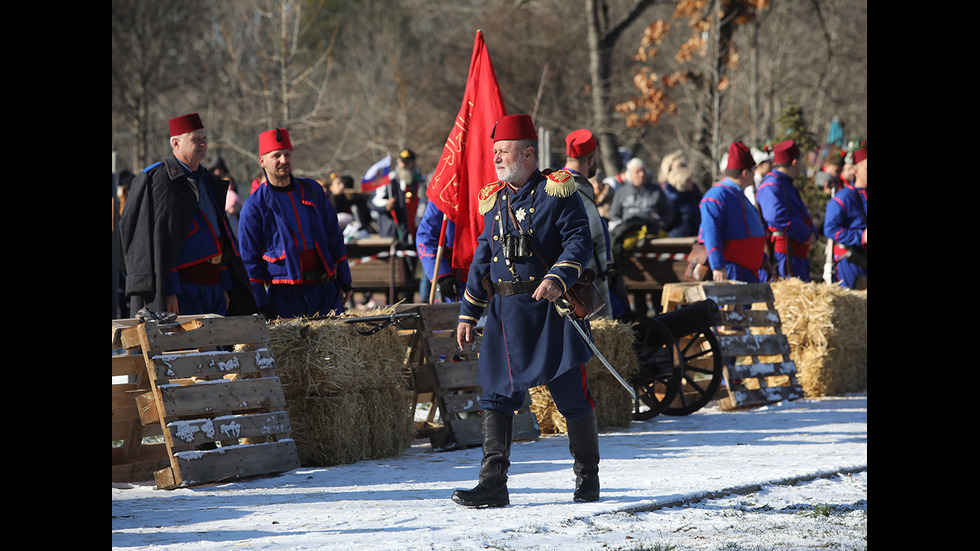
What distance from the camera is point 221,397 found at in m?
5.95

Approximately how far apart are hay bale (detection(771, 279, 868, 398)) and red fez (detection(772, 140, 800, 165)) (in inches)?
44.3

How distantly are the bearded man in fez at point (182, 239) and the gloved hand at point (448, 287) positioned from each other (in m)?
1.54

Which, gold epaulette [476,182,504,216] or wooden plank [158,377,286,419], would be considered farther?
wooden plank [158,377,286,419]

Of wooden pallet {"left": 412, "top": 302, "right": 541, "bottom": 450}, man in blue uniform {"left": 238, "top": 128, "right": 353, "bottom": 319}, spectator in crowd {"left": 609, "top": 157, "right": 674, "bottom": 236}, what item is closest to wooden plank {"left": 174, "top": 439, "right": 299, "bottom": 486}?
wooden pallet {"left": 412, "top": 302, "right": 541, "bottom": 450}

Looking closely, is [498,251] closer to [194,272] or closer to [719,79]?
[194,272]

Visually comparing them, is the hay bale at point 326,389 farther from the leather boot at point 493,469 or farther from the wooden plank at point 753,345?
the wooden plank at point 753,345

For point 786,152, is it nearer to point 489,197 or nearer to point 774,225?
point 774,225

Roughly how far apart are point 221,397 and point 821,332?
5.41 meters

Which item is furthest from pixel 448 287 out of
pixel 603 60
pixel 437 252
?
pixel 603 60

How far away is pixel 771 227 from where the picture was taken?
1009 centimetres

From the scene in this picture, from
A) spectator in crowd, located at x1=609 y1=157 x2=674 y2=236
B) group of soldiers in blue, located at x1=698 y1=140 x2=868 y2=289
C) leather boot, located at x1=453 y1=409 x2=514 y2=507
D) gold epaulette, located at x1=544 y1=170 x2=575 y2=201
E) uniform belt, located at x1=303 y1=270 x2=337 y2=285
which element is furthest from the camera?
spectator in crowd, located at x1=609 y1=157 x2=674 y2=236

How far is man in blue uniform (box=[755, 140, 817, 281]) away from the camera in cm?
997

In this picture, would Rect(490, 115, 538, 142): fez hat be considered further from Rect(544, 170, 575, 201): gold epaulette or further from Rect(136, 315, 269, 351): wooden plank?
Rect(136, 315, 269, 351): wooden plank

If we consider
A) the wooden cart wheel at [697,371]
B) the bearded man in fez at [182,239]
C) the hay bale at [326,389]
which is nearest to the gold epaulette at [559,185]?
the hay bale at [326,389]
